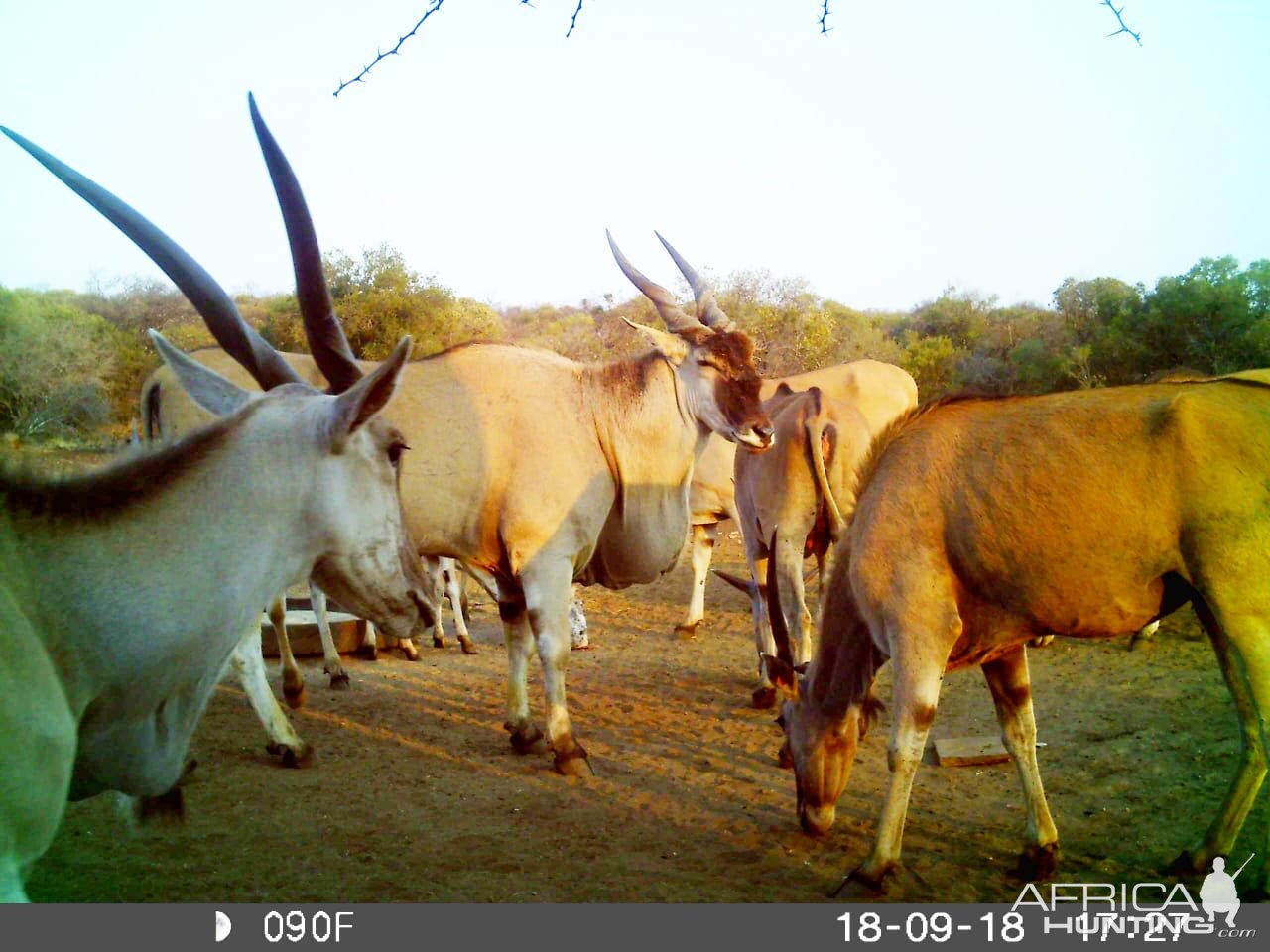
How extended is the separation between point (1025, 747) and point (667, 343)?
371cm

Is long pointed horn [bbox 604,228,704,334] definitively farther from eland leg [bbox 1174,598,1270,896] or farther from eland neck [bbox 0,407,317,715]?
eland neck [bbox 0,407,317,715]

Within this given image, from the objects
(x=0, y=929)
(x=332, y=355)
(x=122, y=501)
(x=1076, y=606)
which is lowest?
(x=0, y=929)

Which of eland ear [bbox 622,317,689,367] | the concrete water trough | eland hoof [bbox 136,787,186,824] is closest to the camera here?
eland hoof [bbox 136,787,186,824]

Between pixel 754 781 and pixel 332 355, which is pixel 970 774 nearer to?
pixel 754 781

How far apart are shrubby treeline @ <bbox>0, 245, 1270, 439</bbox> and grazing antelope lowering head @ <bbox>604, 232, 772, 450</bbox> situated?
76.5 inches

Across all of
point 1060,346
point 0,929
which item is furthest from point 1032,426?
point 1060,346

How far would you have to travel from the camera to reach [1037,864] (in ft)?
16.6

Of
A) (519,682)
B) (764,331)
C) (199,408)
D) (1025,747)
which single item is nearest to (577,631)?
(519,682)

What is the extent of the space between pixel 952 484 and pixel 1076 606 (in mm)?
764

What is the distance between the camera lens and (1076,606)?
465 cm

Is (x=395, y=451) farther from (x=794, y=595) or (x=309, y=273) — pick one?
(x=794, y=595)

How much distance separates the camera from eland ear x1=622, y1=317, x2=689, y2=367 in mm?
7539

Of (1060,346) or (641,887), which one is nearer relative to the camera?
(641,887)

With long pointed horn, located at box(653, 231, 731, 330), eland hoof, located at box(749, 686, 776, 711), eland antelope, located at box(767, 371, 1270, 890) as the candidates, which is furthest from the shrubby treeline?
eland hoof, located at box(749, 686, 776, 711)
